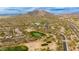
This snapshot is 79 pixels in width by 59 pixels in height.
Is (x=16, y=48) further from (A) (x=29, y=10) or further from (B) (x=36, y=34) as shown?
(A) (x=29, y=10)

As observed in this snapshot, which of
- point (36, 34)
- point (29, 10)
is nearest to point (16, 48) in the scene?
point (36, 34)

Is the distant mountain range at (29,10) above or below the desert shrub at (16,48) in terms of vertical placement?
above

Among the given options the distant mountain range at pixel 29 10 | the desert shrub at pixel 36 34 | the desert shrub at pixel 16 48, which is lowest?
the desert shrub at pixel 16 48

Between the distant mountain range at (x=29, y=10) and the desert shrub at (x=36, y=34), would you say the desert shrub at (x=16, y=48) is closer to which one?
the desert shrub at (x=36, y=34)

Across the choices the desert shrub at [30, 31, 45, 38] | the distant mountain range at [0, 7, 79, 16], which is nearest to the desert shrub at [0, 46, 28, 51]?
the desert shrub at [30, 31, 45, 38]

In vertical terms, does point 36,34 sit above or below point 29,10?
below

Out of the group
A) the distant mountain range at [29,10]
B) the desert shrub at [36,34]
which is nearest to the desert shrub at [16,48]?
the desert shrub at [36,34]

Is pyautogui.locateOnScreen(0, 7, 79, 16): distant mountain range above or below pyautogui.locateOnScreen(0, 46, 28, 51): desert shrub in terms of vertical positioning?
above

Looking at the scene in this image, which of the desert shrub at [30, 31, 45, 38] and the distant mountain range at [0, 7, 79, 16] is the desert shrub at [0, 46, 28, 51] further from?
the distant mountain range at [0, 7, 79, 16]
